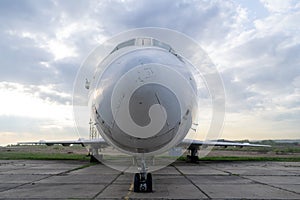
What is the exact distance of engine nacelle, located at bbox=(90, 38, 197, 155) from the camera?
6785 mm

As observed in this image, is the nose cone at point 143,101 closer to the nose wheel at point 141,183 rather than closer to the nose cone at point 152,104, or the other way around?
the nose cone at point 152,104

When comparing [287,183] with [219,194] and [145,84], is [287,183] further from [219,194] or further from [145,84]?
[145,84]

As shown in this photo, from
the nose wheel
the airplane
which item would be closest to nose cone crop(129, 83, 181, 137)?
the airplane

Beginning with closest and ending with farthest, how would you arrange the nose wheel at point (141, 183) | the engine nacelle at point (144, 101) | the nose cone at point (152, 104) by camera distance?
the nose cone at point (152, 104), the engine nacelle at point (144, 101), the nose wheel at point (141, 183)

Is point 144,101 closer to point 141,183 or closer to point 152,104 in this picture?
point 152,104

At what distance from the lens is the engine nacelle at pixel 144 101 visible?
22.3 ft

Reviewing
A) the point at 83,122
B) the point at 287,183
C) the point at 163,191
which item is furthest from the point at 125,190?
the point at 287,183

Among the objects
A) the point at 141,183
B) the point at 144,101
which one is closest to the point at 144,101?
the point at 144,101

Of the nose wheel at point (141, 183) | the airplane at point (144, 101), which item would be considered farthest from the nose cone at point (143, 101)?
the nose wheel at point (141, 183)

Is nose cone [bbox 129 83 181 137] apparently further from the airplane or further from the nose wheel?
the nose wheel

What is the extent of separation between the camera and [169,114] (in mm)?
7117

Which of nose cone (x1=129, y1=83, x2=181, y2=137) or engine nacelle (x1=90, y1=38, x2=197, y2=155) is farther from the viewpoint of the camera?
engine nacelle (x1=90, y1=38, x2=197, y2=155)

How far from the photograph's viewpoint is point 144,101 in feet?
21.9

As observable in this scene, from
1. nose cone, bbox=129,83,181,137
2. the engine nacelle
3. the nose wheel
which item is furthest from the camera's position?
the nose wheel
